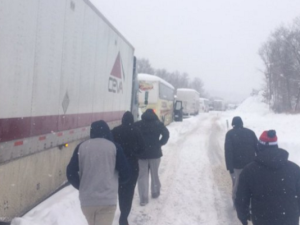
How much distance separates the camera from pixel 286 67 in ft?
141

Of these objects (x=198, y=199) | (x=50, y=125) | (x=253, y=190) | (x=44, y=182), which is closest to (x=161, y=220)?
(x=198, y=199)

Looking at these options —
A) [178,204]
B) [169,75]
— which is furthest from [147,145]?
[169,75]

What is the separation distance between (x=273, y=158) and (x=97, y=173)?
183 cm

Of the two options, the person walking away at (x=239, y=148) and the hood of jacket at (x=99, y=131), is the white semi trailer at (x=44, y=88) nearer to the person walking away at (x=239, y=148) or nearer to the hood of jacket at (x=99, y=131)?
the hood of jacket at (x=99, y=131)

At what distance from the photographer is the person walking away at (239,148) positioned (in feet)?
21.4

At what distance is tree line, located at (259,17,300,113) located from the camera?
136ft

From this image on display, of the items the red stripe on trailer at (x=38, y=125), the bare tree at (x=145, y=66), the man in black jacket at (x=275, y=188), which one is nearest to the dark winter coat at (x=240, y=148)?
the man in black jacket at (x=275, y=188)

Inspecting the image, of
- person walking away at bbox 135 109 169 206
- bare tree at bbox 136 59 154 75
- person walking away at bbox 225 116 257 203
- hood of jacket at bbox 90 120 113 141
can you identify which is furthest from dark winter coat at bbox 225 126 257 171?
bare tree at bbox 136 59 154 75

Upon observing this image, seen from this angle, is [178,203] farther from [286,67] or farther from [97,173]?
[286,67]

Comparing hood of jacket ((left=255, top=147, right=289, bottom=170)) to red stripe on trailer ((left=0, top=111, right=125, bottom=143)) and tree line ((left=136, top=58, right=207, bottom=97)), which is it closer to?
red stripe on trailer ((left=0, top=111, right=125, bottom=143))

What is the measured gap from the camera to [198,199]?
7.69 meters

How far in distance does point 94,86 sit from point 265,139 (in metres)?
5.45

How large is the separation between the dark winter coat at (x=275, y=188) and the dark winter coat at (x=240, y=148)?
297 centimetres

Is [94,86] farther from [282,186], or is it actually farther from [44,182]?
[282,186]
